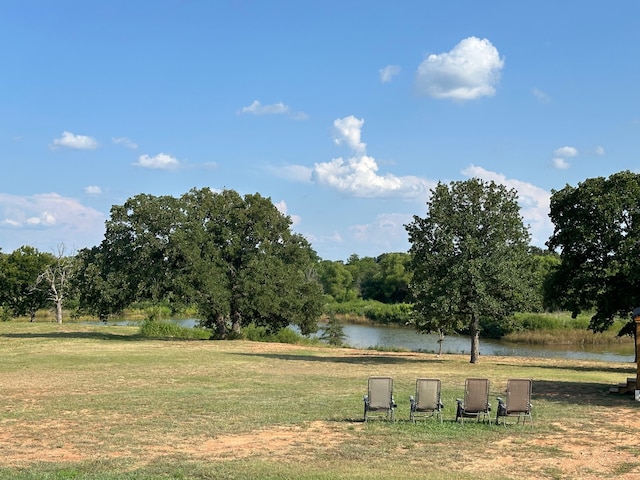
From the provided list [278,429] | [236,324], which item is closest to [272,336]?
[236,324]

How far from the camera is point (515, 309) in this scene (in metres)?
25.8

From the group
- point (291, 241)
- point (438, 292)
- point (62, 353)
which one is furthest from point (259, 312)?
point (438, 292)

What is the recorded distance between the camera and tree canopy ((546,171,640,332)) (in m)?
24.0

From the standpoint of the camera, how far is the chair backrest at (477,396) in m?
11.9

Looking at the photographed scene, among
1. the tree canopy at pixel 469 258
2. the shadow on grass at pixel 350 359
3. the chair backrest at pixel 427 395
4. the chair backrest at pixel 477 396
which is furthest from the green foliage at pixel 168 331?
the chair backrest at pixel 477 396

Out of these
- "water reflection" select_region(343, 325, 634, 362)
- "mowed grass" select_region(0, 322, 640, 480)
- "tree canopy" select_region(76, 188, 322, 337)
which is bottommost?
"water reflection" select_region(343, 325, 634, 362)

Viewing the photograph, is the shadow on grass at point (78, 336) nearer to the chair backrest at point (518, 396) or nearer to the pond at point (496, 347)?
the pond at point (496, 347)

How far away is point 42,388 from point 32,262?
45.1 m

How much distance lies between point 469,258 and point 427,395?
14790 millimetres

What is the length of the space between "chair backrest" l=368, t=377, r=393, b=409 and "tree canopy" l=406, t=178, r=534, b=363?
13.3 m

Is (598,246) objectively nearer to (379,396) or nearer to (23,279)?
(379,396)

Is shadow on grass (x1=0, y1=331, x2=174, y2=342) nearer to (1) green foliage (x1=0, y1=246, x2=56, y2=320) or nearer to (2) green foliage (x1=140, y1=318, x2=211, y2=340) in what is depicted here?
(2) green foliage (x1=140, y1=318, x2=211, y2=340)

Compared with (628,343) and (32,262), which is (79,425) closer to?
(628,343)

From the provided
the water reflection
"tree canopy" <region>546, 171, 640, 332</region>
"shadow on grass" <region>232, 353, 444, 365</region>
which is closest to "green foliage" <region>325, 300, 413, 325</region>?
the water reflection
